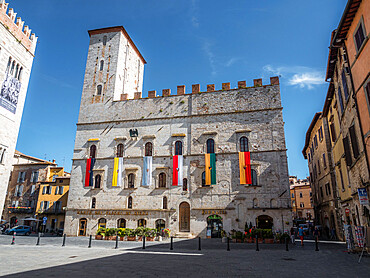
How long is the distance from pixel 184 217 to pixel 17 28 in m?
25.0

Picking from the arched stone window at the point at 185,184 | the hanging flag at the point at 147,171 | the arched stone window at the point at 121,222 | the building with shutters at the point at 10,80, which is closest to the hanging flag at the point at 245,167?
the arched stone window at the point at 185,184

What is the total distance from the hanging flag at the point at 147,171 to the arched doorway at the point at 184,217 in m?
4.13

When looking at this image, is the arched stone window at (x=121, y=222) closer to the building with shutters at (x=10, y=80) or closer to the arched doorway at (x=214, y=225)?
the arched doorway at (x=214, y=225)

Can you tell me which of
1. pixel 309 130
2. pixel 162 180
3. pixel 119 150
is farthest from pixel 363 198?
pixel 119 150

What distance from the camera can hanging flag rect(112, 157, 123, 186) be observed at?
27750 millimetres

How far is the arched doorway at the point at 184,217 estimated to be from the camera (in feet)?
83.6

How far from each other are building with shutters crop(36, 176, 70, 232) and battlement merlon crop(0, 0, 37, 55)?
700 inches

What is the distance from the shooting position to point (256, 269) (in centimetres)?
901

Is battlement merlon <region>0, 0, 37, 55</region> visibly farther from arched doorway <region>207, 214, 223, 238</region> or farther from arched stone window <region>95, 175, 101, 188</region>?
arched doorway <region>207, 214, 223, 238</region>

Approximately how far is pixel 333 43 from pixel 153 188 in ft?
64.8

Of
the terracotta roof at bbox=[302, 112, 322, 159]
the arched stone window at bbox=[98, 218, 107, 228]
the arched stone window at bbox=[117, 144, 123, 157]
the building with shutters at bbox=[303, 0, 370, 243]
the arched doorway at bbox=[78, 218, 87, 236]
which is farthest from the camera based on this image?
the arched stone window at bbox=[117, 144, 123, 157]

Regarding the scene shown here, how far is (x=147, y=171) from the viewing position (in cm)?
2744

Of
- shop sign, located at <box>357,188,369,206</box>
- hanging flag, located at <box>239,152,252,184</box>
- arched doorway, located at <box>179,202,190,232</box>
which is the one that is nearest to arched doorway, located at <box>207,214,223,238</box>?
arched doorway, located at <box>179,202,190,232</box>

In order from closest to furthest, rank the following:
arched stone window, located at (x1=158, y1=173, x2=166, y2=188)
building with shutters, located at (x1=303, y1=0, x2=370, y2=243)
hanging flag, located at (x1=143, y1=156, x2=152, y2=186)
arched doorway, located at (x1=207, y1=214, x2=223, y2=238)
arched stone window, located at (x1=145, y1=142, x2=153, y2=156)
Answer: building with shutters, located at (x1=303, y1=0, x2=370, y2=243)
arched doorway, located at (x1=207, y1=214, x2=223, y2=238)
arched stone window, located at (x1=158, y1=173, x2=166, y2=188)
hanging flag, located at (x1=143, y1=156, x2=152, y2=186)
arched stone window, located at (x1=145, y1=142, x2=153, y2=156)
